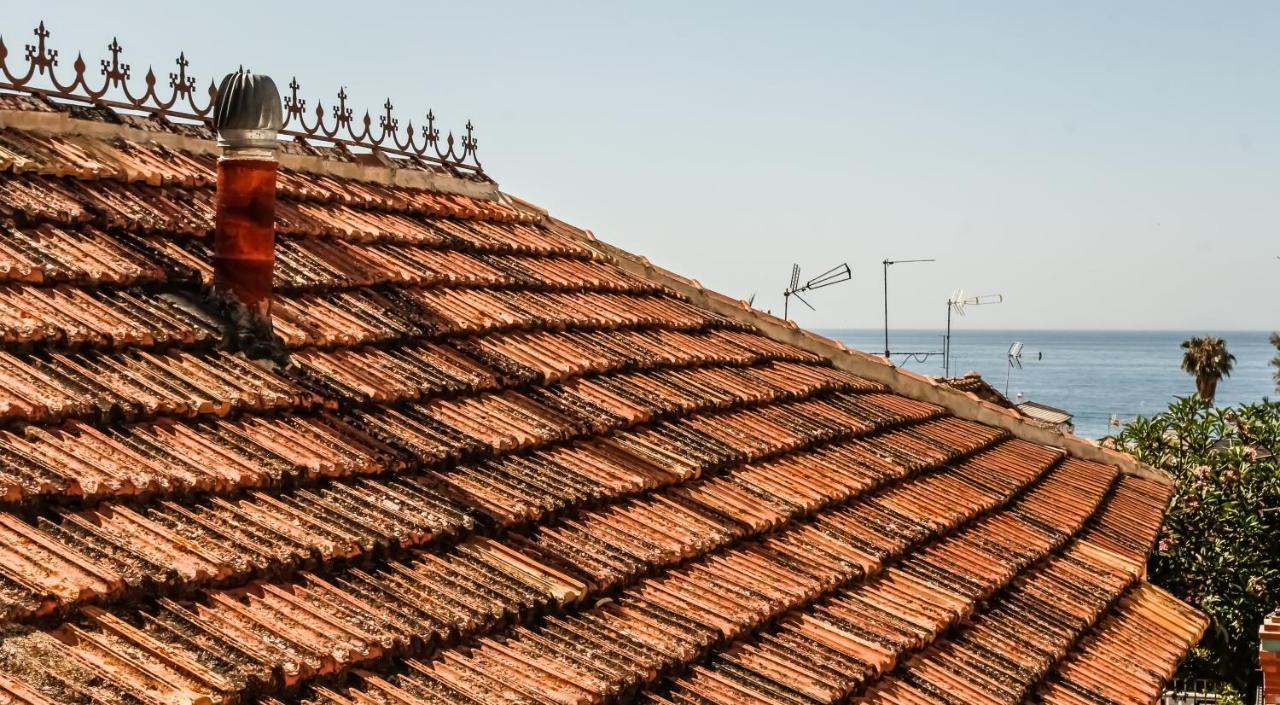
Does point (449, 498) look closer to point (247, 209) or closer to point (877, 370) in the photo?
point (247, 209)

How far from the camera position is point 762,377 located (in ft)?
26.0

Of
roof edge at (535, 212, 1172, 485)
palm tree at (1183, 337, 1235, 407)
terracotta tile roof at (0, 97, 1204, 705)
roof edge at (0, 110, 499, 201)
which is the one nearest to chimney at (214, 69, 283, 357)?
terracotta tile roof at (0, 97, 1204, 705)

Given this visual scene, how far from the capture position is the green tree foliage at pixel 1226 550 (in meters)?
13.8

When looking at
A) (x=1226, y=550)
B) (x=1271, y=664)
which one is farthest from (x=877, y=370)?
(x=1226, y=550)

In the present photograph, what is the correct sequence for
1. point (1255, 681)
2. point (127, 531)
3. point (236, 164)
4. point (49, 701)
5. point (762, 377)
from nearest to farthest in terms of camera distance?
1. point (49, 701)
2. point (127, 531)
3. point (236, 164)
4. point (762, 377)
5. point (1255, 681)

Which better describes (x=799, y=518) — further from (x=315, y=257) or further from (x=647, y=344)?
(x=315, y=257)

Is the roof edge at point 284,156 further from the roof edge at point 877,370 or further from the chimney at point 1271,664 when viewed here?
the chimney at point 1271,664

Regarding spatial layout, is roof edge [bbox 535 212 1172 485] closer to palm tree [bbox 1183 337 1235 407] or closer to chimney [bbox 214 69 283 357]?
chimney [bbox 214 69 283 357]

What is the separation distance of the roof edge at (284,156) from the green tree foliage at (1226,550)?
9.14m

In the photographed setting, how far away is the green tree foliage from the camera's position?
13844 millimetres

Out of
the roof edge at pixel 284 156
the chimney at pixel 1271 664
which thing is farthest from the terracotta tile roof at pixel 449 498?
the chimney at pixel 1271 664

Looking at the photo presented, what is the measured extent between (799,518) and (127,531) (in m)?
3.30

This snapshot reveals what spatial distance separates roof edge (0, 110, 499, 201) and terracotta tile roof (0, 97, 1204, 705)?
0.03 m

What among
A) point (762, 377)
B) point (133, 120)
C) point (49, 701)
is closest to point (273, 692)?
point (49, 701)
